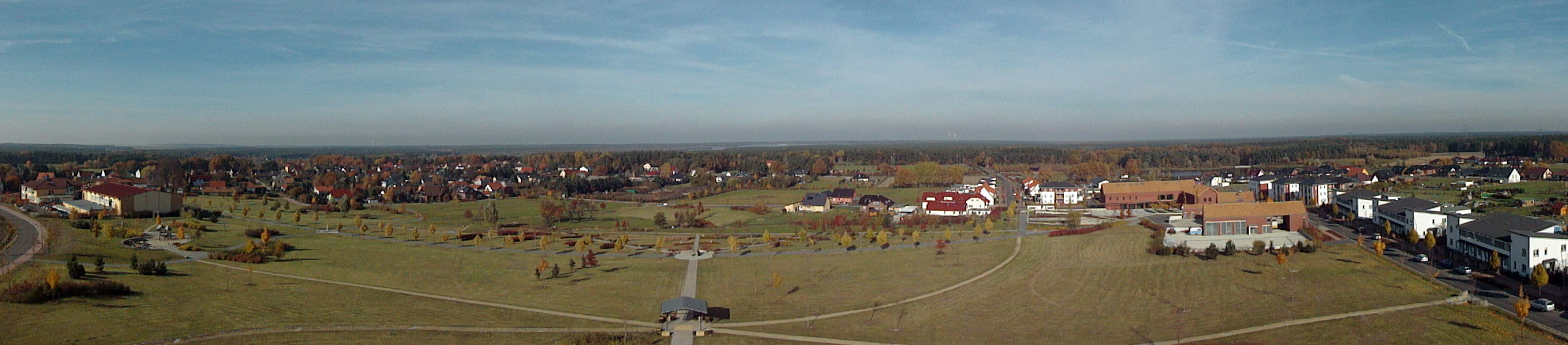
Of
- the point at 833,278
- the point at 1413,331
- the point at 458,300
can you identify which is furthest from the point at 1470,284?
the point at 458,300

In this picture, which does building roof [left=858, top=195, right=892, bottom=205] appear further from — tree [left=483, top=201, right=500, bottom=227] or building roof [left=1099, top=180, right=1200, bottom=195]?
tree [left=483, top=201, right=500, bottom=227]

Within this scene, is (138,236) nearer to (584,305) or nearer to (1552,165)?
(584,305)

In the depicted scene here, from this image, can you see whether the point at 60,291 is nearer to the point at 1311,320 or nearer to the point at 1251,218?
the point at 1311,320

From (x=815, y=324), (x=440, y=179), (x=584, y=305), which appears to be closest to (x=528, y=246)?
(x=584, y=305)

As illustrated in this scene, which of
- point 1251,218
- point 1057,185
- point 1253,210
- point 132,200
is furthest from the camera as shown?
point 1057,185

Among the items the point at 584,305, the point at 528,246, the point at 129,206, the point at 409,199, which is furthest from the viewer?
the point at 409,199
